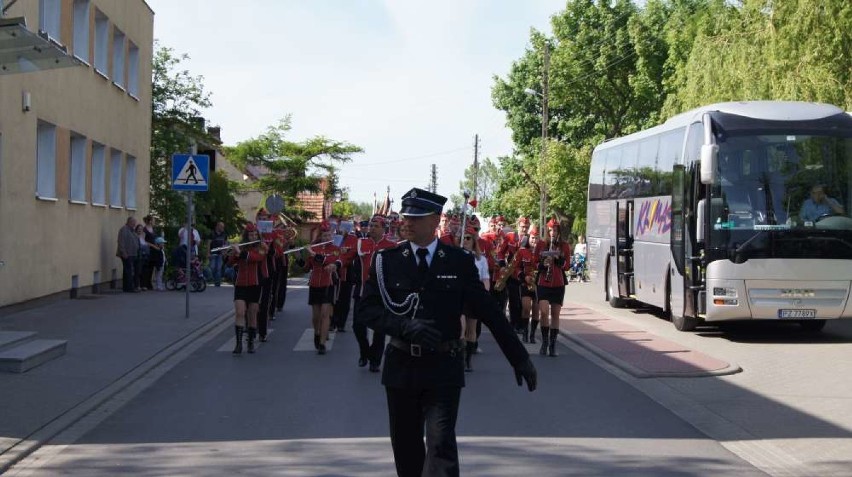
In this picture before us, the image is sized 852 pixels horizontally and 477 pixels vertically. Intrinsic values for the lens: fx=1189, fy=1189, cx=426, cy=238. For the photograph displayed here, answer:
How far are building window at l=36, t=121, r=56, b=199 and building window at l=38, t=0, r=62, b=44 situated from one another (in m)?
1.80

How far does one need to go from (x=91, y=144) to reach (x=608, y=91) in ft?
127

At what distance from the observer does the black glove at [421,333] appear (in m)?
5.70

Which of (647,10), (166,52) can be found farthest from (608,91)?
(166,52)

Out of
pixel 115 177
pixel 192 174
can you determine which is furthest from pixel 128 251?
pixel 192 174

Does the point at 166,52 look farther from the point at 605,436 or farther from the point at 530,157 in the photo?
the point at 605,436

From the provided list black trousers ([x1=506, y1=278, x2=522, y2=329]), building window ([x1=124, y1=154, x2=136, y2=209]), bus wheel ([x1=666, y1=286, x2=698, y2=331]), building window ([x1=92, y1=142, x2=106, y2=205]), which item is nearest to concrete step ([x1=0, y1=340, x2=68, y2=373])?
black trousers ([x1=506, y1=278, x2=522, y2=329])

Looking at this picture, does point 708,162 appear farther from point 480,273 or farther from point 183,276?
point 183,276

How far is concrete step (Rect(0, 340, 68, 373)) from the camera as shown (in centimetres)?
1260

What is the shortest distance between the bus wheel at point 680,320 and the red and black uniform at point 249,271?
7.49 metres

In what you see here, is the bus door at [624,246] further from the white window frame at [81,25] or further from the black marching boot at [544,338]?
the white window frame at [81,25]

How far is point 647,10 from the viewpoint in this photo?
5931cm

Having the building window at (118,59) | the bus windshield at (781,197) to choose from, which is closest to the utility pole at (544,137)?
the building window at (118,59)

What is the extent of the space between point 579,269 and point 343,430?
35677 millimetres

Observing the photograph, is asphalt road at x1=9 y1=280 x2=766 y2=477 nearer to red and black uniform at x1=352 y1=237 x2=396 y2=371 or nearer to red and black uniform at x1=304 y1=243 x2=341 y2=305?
red and black uniform at x1=352 y1=237 x2=396 y2=371
